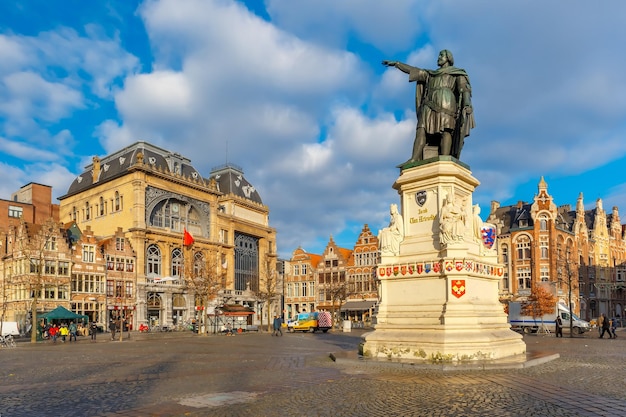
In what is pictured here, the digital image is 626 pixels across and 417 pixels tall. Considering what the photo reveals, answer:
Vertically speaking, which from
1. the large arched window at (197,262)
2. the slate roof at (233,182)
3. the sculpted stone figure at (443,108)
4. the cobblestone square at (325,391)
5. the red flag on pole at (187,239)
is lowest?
the cobblestone square at (325,391)

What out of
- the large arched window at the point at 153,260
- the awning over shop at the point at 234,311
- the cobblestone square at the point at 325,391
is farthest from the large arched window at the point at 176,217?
the cobblestone square at the point at 325,391

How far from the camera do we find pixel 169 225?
225 feet

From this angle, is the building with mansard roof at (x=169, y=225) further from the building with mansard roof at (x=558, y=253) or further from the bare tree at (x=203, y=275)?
the building with mansard roof at (x=558, y=253)

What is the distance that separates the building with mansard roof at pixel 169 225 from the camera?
63.2 meters

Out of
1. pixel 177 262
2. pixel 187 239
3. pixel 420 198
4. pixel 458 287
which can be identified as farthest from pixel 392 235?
pixel 177 262

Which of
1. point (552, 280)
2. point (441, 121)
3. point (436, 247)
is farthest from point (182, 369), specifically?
point (552, 280)

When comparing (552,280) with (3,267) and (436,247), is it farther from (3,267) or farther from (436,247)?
(3,267)

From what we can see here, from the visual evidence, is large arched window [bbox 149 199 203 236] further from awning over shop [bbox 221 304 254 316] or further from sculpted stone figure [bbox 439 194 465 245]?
sculpted stone figure [bbox 439 194 465 245]

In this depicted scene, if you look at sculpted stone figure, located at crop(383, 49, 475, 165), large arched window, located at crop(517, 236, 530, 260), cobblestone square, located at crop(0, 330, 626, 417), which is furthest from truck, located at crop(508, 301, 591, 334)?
sculpted stone figure, located at crop(383, 49, 475, 165)

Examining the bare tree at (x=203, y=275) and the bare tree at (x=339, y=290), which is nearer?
the bare tree at (x=203, y=275)

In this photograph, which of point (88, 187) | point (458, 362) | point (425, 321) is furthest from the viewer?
point (88, 187)

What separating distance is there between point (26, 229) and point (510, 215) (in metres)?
57.1

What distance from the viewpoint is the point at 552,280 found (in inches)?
2544

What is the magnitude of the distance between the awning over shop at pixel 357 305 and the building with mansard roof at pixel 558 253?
1624cm
